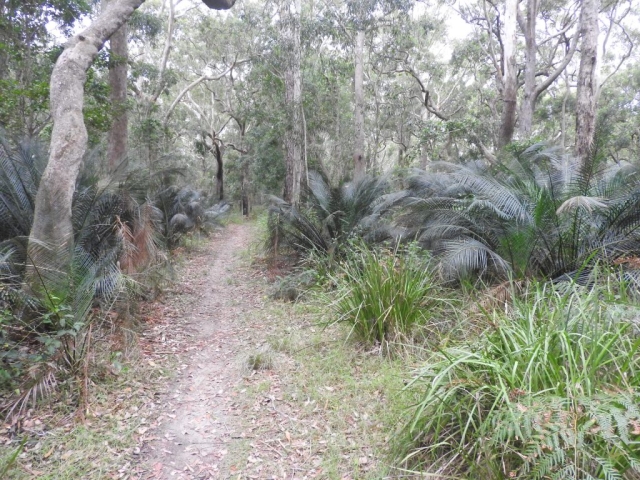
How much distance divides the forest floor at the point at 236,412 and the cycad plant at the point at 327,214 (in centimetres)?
227

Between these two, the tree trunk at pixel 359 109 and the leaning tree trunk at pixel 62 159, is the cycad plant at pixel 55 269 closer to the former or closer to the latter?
the leaning tree trunk at pixel 62 159

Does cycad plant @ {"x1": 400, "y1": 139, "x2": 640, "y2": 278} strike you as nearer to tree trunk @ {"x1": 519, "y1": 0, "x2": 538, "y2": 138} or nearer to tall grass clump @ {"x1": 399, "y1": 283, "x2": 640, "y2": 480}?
tall grass clump @ {"x1": 399, "y1": 283, "x2": 640, "y2": 480}

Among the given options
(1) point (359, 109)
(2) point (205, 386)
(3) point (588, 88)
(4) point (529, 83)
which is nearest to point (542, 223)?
(3) point (588, 88)

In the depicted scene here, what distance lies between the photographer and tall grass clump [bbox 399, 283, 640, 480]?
6.14 feet

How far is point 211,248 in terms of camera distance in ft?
38.7

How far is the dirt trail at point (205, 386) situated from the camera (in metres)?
2.84

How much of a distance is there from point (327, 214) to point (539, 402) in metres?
5.79

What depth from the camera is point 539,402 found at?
6.91ft

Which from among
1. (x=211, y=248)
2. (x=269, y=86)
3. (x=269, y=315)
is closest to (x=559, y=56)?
(x=269, y=86)

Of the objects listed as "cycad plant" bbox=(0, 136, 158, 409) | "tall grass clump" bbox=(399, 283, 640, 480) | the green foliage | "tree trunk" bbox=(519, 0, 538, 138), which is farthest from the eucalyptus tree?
"tree trunk" bbox=(519, 0, 538, 138)

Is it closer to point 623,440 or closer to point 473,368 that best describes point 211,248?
point 473,368

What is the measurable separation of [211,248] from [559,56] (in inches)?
830

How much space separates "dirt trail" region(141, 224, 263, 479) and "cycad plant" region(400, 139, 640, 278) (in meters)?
2.75

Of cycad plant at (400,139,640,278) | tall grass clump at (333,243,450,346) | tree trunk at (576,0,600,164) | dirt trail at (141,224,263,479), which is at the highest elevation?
tree trunk at (576,0,600,164)
